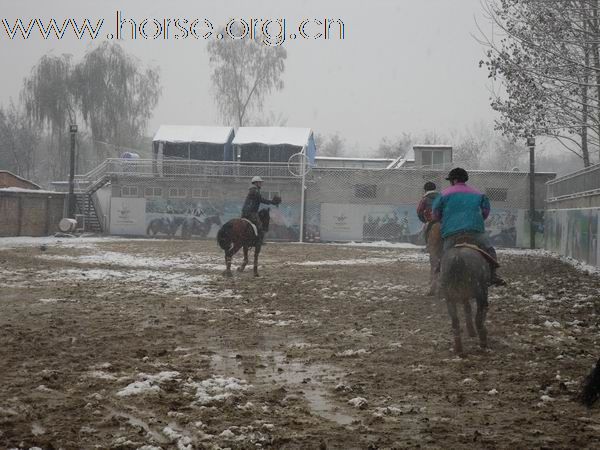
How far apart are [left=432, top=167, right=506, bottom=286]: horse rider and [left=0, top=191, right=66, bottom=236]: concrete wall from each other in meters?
29.7

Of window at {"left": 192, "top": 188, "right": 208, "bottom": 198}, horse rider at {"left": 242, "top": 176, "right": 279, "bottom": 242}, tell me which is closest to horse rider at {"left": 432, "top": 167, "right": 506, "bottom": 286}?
horse rider at {"left": 242, "top": 176, "right": 279, "bottom": 242}

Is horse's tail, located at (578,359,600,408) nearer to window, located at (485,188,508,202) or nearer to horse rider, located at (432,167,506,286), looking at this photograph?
horse rider, located at (432,167,506,286)

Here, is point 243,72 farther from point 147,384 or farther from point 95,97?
point 147,384

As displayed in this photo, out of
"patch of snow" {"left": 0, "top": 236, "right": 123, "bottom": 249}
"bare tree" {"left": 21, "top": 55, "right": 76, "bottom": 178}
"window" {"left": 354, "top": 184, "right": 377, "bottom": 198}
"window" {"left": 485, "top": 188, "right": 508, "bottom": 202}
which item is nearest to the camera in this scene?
"patch of snow" {"left": 0, "top": 236, "right": 123, "bottom": 249}

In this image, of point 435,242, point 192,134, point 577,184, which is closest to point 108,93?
point 192,134

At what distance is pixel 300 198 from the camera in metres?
35.4

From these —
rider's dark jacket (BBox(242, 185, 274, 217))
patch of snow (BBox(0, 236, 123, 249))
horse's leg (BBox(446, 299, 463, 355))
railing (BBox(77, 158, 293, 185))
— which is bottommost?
horse's leg (BBox(446, 299, 463, 355))

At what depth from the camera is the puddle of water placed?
4988 millimetres

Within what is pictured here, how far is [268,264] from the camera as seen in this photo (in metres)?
18.3

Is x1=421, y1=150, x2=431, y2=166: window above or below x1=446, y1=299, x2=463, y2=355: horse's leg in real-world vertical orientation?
above

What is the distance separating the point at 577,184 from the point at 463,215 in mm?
17475

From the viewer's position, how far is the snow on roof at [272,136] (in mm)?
43438

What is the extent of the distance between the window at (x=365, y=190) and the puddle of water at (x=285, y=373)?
28314 millimetres

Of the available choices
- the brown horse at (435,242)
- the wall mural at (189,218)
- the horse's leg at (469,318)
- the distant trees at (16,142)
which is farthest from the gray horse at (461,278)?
the distant trees at (16,142)
